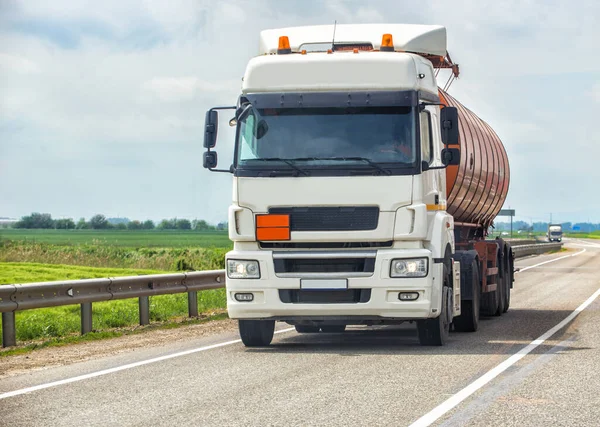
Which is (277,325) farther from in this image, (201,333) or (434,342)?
(434,342)

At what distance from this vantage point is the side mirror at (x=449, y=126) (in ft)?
38.4

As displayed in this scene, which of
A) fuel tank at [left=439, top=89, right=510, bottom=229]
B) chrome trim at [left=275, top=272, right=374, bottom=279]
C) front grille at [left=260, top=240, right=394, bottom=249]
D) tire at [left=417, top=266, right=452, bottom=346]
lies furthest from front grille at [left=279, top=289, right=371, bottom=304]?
fuel tank at [left=439, top=89, right=510, bottom=229]

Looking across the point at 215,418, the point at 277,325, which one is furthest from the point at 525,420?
the point at 277,325

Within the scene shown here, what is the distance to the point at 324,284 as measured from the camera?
38.3ft

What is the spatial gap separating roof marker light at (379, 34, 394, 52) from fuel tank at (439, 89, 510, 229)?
2187 millimetres

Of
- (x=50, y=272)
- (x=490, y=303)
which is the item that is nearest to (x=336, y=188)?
(x=490, y=303)

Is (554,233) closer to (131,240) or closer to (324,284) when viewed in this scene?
(131,240)

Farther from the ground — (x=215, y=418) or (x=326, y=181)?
(x=326, y=181)

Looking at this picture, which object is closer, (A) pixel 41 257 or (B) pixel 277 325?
(B) pixel 277 325

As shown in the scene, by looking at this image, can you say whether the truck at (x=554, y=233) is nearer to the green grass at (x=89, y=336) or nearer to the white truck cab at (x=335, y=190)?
the green grass at (x=89, y=336)

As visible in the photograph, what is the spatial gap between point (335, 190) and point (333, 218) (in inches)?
12.8

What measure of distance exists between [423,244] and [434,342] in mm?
1454

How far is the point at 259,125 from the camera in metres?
11.8

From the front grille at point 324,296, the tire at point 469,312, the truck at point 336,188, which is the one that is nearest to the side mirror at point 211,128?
the truck at point 336,188
